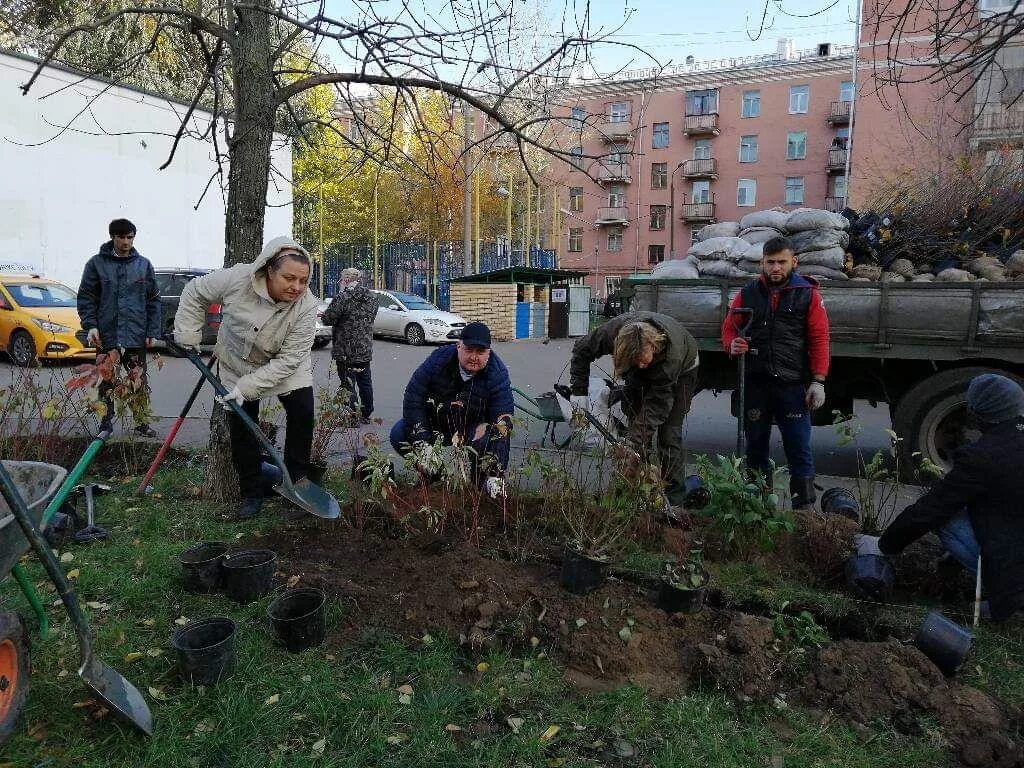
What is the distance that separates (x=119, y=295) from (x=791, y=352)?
17.3 ft

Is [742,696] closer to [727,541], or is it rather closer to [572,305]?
[727,541]

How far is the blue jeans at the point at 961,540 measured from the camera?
→ 122 inches

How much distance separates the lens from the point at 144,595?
321 cm

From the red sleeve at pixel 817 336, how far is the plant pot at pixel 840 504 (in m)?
0.76

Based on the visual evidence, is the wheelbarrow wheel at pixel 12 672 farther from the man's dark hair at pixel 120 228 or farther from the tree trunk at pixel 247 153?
the man's dark hair at pixel 120 228

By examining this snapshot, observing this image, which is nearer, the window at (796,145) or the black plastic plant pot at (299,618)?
the black plastic plant pot at (299,618)

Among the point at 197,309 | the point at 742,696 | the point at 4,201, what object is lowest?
the point at 742,696

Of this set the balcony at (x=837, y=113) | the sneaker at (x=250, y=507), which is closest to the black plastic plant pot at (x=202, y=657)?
the sneaker at (x=250, y=507)

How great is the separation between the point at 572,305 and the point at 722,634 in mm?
18458

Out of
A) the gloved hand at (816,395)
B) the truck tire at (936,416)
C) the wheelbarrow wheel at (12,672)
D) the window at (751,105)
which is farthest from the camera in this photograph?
the window at (751,105)

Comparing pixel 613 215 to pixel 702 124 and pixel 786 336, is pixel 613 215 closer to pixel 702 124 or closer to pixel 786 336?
pixel 702 124

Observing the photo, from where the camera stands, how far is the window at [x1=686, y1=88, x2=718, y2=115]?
46531 mm

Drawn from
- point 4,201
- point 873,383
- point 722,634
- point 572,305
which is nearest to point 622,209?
point 572,305

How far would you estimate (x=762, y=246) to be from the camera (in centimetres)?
616
